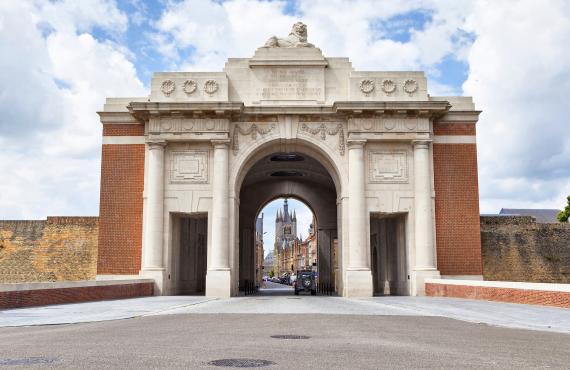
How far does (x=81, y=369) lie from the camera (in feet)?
25.1

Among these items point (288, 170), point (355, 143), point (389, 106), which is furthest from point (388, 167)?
point (288, 170)

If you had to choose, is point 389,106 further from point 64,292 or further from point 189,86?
point 64,292

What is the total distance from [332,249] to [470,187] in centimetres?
1713

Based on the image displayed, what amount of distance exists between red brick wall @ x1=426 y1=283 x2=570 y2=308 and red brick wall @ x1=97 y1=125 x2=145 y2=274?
1516 centimetres

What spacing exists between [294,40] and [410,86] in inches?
268

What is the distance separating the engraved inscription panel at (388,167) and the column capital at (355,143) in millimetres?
905

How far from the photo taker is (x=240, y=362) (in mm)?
8375

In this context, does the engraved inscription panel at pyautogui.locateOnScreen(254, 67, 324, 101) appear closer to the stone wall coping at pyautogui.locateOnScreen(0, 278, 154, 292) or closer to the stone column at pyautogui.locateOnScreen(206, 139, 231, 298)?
the stone column at pyautogui.locateOnScreen(206, 139, 231, 298)

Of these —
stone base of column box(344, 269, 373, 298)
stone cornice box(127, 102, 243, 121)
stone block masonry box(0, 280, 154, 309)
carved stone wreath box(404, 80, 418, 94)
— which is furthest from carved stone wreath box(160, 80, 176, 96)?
stone base of column box(344, 269, 373, 298)

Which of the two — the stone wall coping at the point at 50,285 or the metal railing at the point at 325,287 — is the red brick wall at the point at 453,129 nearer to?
the stone wall coping at the point at 50,285

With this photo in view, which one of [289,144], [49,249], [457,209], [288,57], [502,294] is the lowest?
[502,294]

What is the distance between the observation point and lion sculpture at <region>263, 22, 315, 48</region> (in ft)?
115

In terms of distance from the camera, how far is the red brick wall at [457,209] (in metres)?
33.5

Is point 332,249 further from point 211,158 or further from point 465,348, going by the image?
point 465,348
